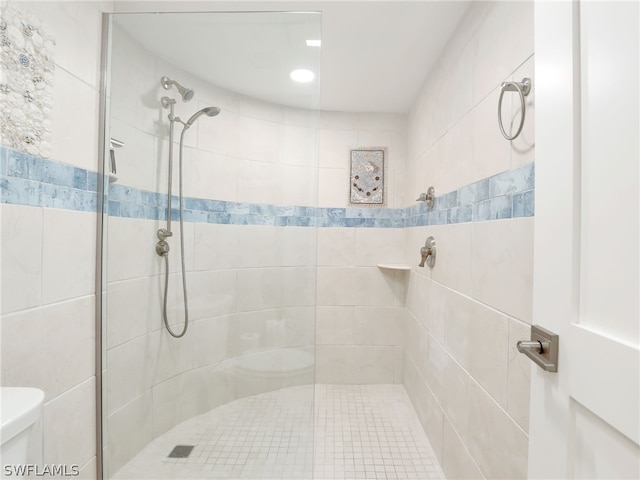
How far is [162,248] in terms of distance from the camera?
4.63 ft

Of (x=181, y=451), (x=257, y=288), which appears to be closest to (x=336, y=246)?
(x=257, y=288)

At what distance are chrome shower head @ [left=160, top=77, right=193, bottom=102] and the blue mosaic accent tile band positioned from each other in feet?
1.46

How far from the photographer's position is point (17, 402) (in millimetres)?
744

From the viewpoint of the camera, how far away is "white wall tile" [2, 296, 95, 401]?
3.10ft

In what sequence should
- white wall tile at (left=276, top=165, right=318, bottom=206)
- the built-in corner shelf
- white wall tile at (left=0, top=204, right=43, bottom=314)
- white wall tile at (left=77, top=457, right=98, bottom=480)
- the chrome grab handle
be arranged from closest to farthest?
the chrome grab handle < white wall tile at (left=0, top=204, right=43, bottom=314) < white wall tile at (left=77, top=457, right=98, bottom=480) < white wall tile at (left=276, top=165, right=318, bottom=206) < the built-in corner shelf

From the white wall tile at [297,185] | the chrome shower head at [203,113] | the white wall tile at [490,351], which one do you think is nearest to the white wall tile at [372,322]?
the white wall tile at [490,351]

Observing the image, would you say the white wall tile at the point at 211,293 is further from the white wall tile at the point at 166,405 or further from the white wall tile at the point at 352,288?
the white wall tile at the point at 352,288

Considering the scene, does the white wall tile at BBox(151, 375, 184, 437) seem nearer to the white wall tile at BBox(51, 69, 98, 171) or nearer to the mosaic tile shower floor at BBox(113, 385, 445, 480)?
the mosaic tile shower floor at BBox(113, 385, 445, 480)

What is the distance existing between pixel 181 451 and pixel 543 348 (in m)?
1.48

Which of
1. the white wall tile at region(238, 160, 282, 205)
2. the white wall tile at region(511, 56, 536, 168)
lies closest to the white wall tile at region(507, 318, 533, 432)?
the white wall tile at region(511, 56, 536, 168)

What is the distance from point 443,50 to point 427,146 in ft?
1.72

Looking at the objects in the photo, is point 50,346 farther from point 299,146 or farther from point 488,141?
point 488,141

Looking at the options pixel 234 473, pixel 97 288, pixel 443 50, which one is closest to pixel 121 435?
pixel 234 473

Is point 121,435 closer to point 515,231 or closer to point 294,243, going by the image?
point 294,243
